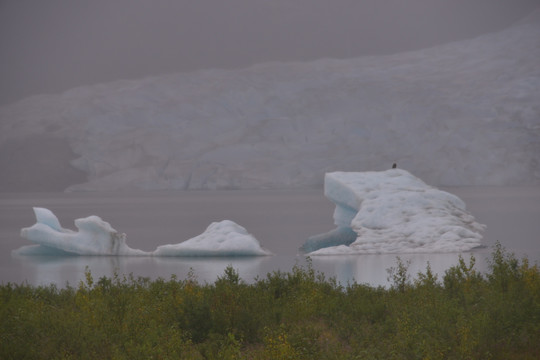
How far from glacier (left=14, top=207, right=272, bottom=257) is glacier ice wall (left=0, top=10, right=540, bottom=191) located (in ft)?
151

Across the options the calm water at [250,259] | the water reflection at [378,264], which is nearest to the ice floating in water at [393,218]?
the water reflection at [378,264]

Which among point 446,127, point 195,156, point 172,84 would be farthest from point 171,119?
point 446,127

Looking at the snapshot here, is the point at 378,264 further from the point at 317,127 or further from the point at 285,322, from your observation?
the point at 317,127

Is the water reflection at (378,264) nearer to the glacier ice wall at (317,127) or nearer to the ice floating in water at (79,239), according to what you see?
the ice floating in water at (79,239)

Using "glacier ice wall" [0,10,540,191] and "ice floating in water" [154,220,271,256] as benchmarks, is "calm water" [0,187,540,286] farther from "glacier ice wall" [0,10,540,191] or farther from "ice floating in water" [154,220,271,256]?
"glacier ice wall" [0,10,540,191]

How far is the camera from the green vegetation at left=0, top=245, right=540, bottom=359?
239 inches

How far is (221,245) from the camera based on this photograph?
1955cm

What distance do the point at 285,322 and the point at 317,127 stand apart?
6541 centimetres

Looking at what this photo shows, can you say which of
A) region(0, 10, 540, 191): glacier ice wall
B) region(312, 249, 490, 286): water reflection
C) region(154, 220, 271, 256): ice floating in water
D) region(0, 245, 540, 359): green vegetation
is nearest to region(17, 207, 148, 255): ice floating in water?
region(154, 220, 271, 256): ice floating in water

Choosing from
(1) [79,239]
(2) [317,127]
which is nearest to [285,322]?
(1) [79,239]

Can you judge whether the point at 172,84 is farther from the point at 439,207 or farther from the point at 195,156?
the point at 439,207

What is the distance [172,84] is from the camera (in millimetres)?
95188

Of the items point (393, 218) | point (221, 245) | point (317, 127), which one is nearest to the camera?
point (221, 245)

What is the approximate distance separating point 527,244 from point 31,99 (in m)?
90.9
